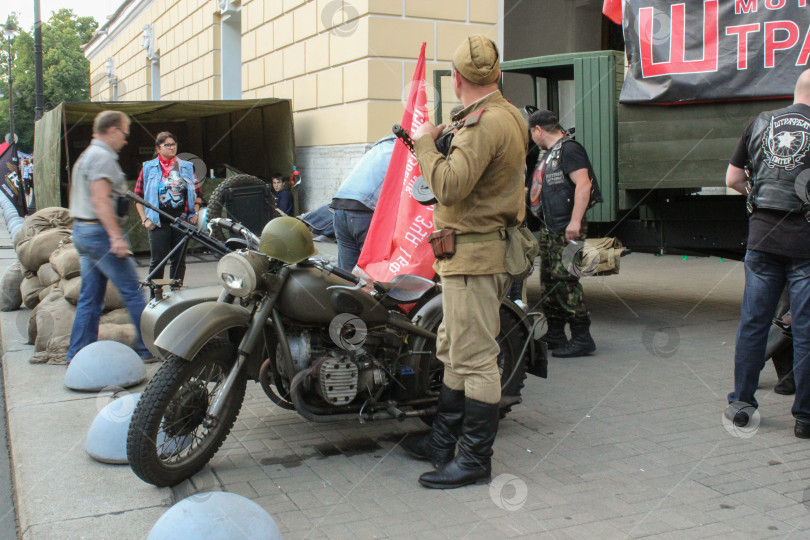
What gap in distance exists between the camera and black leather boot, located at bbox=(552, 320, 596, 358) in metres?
6.43

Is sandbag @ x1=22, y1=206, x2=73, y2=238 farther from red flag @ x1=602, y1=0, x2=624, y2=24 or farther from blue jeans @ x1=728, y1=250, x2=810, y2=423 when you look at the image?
blue jeans @ x1=728, y1=250, x2=810, y2=423

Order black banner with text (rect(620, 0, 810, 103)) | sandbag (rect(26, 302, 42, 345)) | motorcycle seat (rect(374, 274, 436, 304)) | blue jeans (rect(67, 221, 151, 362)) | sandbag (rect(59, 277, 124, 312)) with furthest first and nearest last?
sandbag (rect(26, 302, 42, 345)) < sandbag (rect(59, 277, 124, 312)) < black banner with text (rect(620, 0, 810, 103)) < blue jeans (rect(67, 221, 151, 362)) < motorcycle seat (rect(374, 274, 436, 304))

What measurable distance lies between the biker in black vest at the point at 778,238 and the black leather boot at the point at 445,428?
173 centimetres

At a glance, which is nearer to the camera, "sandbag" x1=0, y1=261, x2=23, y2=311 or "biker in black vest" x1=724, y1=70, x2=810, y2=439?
"biker in black vest" x1=724, y1=70, x2=810, y2=439

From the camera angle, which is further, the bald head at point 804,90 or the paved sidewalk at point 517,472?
the bald head at point 804,90

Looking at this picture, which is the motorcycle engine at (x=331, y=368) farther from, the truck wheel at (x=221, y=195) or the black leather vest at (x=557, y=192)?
the black leather vest at (x=557, y=192)

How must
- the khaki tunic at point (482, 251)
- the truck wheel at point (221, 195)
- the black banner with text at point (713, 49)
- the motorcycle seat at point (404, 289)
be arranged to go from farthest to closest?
the black banner with text at point (713, 49)
the truck wheel at point (221, 195)
the motorcycle seat at point (404, 289)
the khaki tunic at point (482, 251)

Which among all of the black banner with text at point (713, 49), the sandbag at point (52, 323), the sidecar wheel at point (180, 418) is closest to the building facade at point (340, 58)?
the black banner with text at point (713, 49)

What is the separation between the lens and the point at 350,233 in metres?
5.98

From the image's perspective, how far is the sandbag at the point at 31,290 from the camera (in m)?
8.23

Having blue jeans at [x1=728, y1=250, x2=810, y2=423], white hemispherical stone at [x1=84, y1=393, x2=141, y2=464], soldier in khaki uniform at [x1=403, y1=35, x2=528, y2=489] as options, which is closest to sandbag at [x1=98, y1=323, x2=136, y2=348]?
white hemispherical stone at [x1=84, y1=393, x2=141, y2=464]

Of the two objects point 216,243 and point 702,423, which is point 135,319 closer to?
point 216,243

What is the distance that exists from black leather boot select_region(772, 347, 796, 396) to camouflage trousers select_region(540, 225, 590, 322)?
149cm

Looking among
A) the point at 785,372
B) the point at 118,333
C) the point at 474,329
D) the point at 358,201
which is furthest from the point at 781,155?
the point at 118,333
